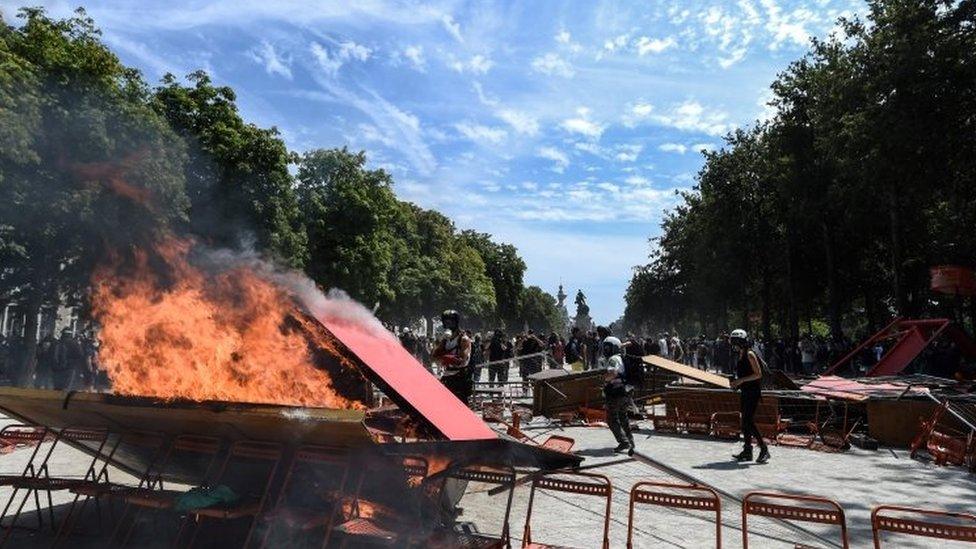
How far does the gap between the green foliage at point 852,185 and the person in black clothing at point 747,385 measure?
571 inches

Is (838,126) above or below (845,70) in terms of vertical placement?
below

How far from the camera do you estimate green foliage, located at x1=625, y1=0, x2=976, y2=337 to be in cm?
2058

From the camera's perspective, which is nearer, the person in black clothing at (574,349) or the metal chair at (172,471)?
the metal chair at (172,471)

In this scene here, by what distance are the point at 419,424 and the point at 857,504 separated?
5.94 m

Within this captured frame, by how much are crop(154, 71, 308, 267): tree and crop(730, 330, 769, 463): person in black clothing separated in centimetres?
1681

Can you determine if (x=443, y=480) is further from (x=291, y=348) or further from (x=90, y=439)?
(x=90, y=439)

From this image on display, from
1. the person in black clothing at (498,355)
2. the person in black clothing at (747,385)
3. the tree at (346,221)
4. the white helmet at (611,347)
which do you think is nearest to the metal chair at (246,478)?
the white helmet at (611,347)

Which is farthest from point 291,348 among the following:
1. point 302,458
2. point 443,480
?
point 443,480

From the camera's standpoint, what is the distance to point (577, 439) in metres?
12.8

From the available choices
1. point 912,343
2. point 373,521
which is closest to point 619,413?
point 373,521

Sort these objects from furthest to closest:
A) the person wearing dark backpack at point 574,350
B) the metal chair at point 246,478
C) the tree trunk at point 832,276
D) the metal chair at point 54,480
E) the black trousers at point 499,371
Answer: the tree trunk at point 832,276
the person wearing dark backpack at point 574,350
the black trousers at point 499,371
the metal chair at point 54,480
the metal chair at point 246,478

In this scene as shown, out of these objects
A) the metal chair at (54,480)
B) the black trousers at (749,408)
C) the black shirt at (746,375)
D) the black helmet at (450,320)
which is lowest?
the metal chair at (54,480)

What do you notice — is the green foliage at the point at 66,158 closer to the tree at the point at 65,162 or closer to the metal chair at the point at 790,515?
the tree at the point at 65,162

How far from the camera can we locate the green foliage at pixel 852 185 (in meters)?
20.6
